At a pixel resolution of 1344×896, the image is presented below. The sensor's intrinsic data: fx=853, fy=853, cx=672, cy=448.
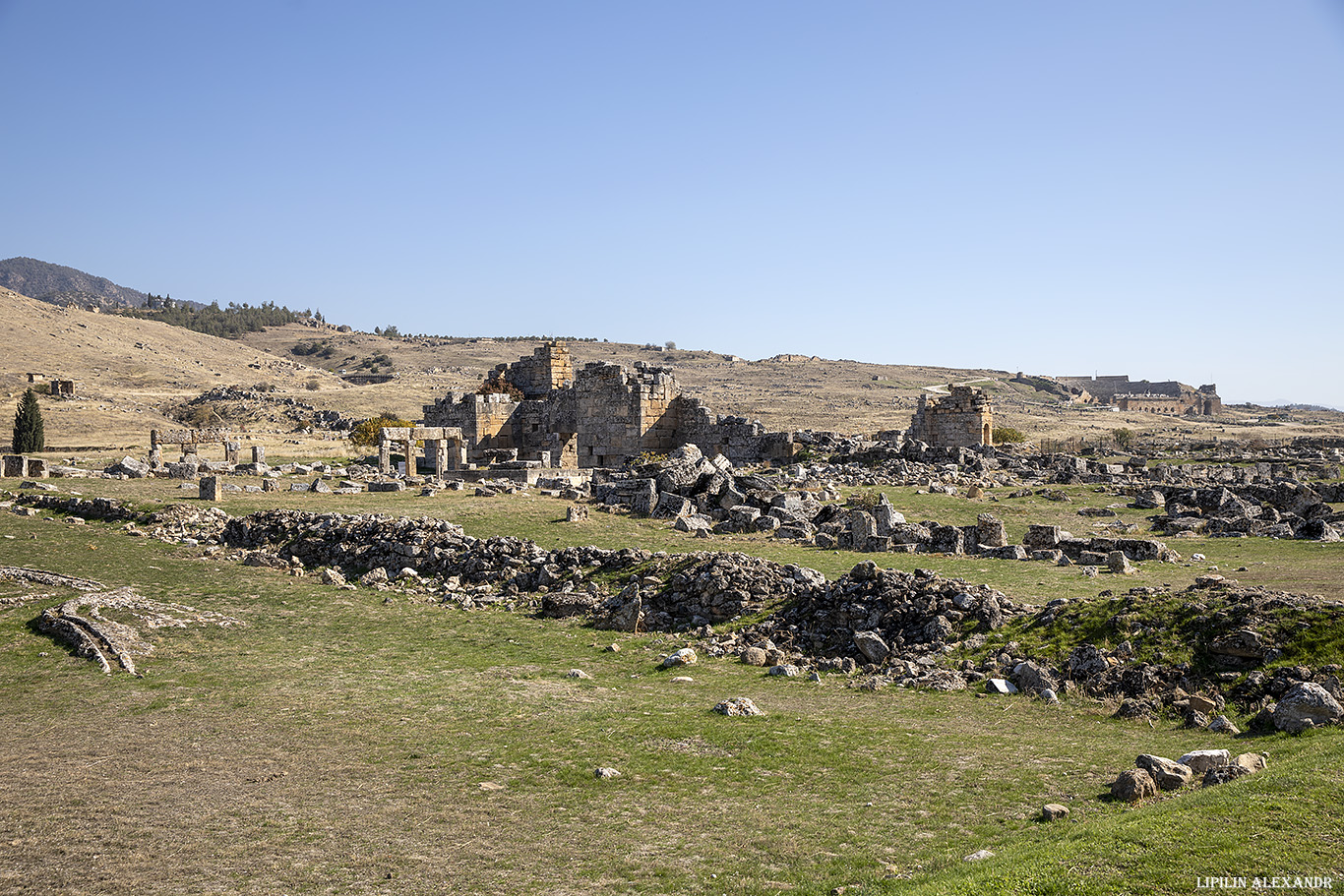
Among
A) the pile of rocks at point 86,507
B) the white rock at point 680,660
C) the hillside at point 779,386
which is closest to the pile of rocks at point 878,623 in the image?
the white rock at point 680,660

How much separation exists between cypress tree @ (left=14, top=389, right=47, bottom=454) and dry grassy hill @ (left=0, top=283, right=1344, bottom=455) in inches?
67.4

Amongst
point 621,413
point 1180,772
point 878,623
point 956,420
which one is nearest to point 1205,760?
point 1180,772

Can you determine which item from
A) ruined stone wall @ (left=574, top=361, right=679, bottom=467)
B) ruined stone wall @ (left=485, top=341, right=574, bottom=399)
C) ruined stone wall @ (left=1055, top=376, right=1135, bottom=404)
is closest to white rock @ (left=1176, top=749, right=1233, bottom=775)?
Answer: ruined stone wall @ (left=574, top=361, right=679, bottom=467)

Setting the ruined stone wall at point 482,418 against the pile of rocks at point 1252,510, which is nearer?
the pile of rocks at point 1252,510

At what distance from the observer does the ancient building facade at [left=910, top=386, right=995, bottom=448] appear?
1410 inches

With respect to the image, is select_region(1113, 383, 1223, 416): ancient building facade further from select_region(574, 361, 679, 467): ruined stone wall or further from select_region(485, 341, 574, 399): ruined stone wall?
select_region(574, 361, 679, 467): ruined stone wall

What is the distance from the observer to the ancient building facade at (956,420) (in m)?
35.8

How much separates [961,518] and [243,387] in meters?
71.6

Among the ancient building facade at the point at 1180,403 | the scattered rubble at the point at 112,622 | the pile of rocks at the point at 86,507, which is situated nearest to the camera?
the scattered rubble at the point at 112,622

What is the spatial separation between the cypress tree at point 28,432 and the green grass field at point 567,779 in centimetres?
3234

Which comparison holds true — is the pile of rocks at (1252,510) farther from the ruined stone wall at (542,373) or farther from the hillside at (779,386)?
the ruined stone wall at (542,373)

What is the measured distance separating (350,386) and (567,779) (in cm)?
8120

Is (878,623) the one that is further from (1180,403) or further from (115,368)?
(1180,403)

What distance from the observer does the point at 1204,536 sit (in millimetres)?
18656
